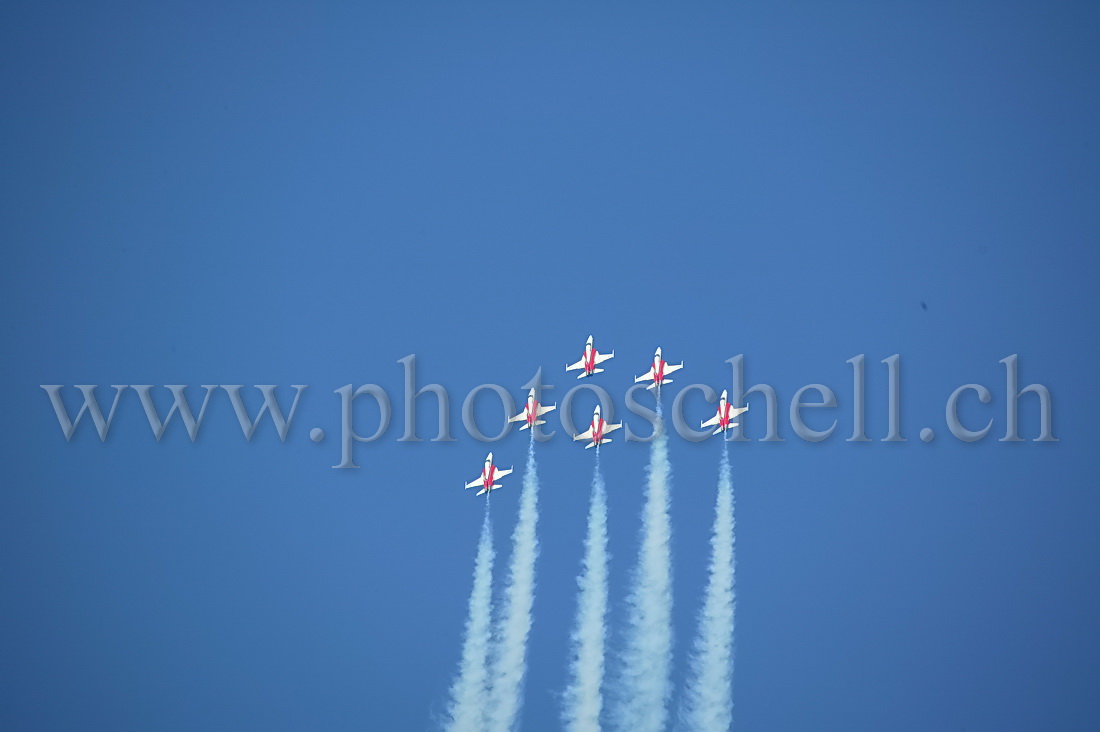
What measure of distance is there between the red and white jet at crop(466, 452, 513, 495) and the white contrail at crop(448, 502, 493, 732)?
40 centimetres

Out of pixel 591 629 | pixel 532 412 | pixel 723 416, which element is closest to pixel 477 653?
pixel 591 629

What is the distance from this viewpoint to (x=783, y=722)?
2067 cm

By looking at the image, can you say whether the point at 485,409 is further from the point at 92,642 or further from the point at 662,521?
the point at 92,642

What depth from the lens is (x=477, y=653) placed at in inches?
818

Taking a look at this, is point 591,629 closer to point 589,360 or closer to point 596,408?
point 596,408

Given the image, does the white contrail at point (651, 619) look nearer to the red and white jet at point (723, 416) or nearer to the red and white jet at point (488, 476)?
Result: the red and white jet at point (723, 416)

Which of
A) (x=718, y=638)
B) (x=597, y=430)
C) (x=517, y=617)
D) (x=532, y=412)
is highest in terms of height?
(x=532, y=412)

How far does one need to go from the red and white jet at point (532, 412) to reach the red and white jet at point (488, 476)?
0.85m

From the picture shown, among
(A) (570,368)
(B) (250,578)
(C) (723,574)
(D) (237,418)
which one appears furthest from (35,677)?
(C) (723,574)

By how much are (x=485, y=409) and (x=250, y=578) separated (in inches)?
202

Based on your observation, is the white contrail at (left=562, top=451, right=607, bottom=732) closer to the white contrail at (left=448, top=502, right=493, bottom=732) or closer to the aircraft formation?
the aircraft formation

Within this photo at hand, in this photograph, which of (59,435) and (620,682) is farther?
(59,435)

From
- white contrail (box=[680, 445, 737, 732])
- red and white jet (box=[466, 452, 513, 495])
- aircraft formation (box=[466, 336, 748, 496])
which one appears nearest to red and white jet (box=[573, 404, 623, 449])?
aircraft formation (box=[466, 336, 748, 496])

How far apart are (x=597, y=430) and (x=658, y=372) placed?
1471 mm
